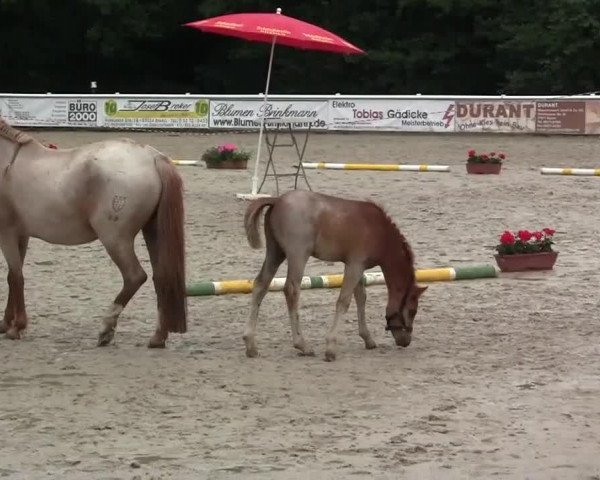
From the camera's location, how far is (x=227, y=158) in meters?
21.1

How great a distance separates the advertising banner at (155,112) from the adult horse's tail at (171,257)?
932 inches

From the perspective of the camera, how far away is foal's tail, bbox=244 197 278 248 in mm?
7535

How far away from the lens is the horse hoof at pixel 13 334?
8.12 meters

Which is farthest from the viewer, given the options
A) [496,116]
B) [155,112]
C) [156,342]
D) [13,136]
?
[155,112]

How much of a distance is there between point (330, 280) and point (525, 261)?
197 cm

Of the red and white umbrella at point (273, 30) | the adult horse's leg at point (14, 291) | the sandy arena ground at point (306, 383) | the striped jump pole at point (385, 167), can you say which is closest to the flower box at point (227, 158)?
the striped jump pole at point (385, 167)

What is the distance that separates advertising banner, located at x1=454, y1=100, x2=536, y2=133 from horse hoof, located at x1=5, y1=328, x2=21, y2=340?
2280 centimetres

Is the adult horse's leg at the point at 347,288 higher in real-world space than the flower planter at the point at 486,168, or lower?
lower

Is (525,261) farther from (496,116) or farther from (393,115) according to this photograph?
(393,115)

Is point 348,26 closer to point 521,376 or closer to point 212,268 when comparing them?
point 212,268

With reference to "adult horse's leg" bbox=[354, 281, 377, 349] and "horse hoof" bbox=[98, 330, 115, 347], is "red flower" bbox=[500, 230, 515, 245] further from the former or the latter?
"horse hoof" bbox=[98, 330, 115, 347]

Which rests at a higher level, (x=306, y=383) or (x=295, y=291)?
(x=295, y=291)

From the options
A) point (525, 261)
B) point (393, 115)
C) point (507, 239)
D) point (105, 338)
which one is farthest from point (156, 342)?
point (393, 115)

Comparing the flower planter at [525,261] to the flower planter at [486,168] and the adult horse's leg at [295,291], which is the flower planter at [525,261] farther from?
the flower planter at [486,168]
